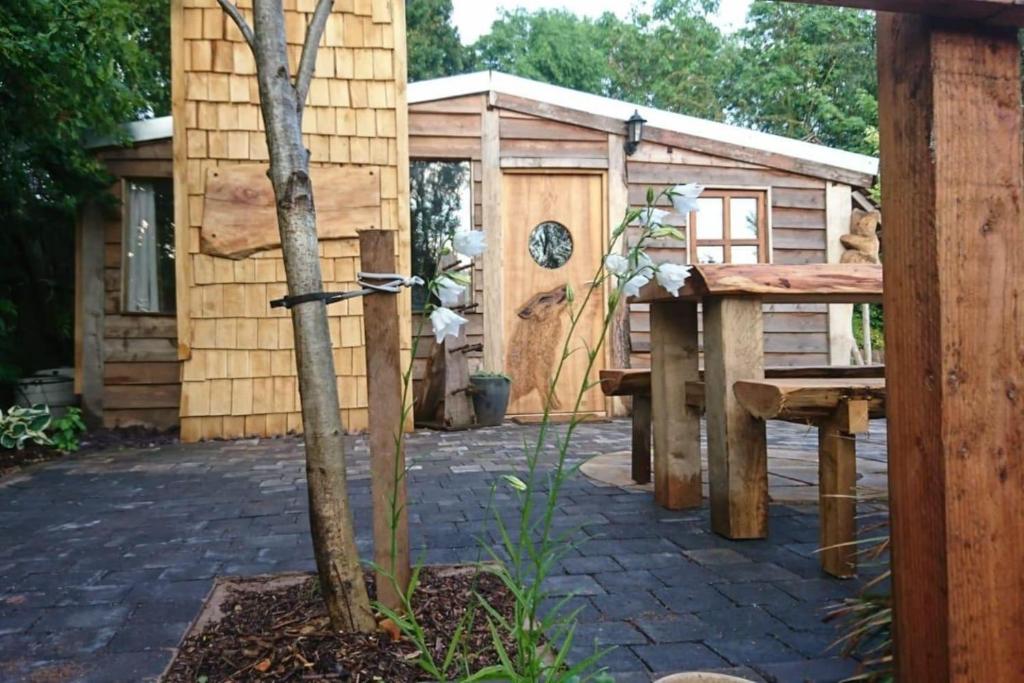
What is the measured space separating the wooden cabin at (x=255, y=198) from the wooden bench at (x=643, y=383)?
8.92 ft

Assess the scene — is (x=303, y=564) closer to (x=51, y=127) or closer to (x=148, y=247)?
(x=51, y=127)

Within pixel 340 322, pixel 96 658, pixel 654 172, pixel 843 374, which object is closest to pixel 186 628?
pixel 96 658

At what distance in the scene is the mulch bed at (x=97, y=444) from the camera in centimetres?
477

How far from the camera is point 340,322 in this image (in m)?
5.68

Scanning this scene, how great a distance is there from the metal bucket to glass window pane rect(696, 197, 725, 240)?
18.5 ft

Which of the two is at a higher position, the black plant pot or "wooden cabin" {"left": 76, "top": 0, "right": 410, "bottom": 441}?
"wooden cabin" {"left": 76, "top": 0, "right": 410, "bottom": 441}

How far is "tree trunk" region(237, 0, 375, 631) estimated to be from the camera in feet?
5.46

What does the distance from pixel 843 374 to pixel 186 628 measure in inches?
108

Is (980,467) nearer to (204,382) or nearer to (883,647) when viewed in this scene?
(883,647)

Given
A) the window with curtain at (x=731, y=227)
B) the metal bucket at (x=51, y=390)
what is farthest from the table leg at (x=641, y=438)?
the metal bucket at (x=51, y=390)

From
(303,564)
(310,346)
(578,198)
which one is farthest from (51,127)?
(310,346)

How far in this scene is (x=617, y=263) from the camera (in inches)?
55.1

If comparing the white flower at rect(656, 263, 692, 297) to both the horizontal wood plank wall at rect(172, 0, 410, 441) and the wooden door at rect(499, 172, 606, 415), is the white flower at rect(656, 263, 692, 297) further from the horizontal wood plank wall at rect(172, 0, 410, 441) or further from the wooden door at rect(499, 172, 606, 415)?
the wooden door at rect(499, 172, 606, 415)

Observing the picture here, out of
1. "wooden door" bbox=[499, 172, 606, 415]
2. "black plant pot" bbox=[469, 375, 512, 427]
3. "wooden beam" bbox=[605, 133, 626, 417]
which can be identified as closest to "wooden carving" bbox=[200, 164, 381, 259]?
"wooden door" bbox=[499, 172, 606, 415]
